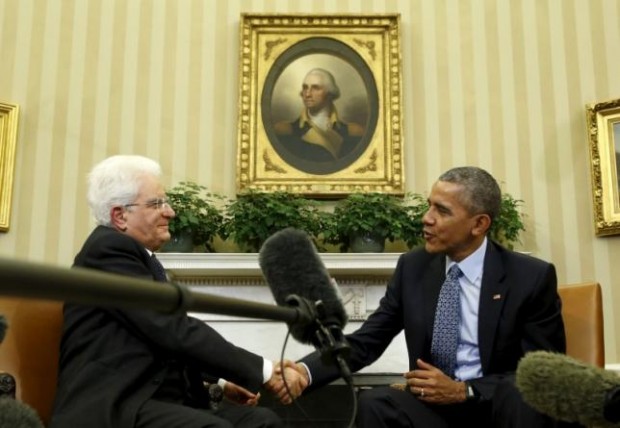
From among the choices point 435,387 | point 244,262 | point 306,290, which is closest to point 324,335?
point 306,290

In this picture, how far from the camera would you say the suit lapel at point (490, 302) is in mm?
2705

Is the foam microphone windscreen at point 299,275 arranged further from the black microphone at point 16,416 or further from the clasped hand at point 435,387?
the clasped hand at point 435,387

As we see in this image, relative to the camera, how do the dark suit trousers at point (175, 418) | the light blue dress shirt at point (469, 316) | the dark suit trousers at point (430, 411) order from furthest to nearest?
1. the light blue dress shirt at point (469, 316)
2. the dark suit trousers at point (430, 411)
3. the dark suit trousers at point (175, 418)

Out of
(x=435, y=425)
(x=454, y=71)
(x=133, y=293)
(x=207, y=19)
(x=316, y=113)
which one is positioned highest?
(x=207, y=19)

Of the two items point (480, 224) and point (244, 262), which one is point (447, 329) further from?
point (244, 262)

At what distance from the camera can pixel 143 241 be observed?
2680 mm

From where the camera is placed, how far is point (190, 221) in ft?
15.0

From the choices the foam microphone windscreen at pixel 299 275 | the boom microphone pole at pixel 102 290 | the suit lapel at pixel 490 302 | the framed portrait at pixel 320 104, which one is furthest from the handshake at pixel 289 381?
the framed portrait at pixel 320 104

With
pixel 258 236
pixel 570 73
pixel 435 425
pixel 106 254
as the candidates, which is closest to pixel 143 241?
pixel 106 254

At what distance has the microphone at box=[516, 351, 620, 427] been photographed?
1.46 m

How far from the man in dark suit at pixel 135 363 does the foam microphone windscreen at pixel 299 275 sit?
931 mm

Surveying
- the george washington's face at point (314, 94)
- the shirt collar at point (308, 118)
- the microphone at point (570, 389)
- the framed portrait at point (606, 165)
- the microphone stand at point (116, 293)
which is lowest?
the microphone at point (570, 389)

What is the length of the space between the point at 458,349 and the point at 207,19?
3429 mm

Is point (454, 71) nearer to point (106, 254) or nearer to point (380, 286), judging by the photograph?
point (380, 286)
